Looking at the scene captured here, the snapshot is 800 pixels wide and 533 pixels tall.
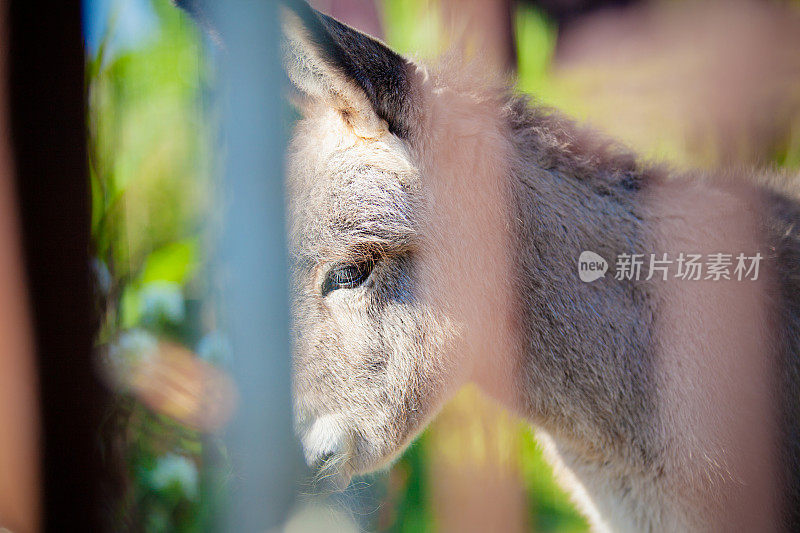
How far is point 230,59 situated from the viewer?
3.87ft

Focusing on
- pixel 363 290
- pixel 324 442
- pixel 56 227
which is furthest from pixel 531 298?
pixel 56 227

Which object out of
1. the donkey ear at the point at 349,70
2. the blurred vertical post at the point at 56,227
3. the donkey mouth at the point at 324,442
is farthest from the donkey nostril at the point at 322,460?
the donkey ear at the point at 349,70

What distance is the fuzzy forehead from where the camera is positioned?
45.3 inches

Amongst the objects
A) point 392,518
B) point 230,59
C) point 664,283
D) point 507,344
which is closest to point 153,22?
point 230,59

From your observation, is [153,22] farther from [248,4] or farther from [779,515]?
[779,515]

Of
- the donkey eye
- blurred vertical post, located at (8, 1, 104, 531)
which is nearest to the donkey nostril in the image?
the donkey eye

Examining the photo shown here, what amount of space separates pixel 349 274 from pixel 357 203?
16cm

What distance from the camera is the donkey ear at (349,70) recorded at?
3.20 feet

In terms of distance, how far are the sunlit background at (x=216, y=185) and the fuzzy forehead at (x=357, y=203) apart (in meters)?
0.36

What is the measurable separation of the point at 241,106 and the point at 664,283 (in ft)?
3.60

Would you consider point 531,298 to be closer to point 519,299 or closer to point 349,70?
point 519,299

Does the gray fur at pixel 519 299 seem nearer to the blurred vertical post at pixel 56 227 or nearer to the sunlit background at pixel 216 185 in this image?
the sunlit background at pixel 216 185

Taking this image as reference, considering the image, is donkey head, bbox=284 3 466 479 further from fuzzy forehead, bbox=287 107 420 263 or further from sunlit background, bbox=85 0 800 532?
sunlit background, bbox=85 0 800 532

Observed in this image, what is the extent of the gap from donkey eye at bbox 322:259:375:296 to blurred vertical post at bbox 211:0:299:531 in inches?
4.2
